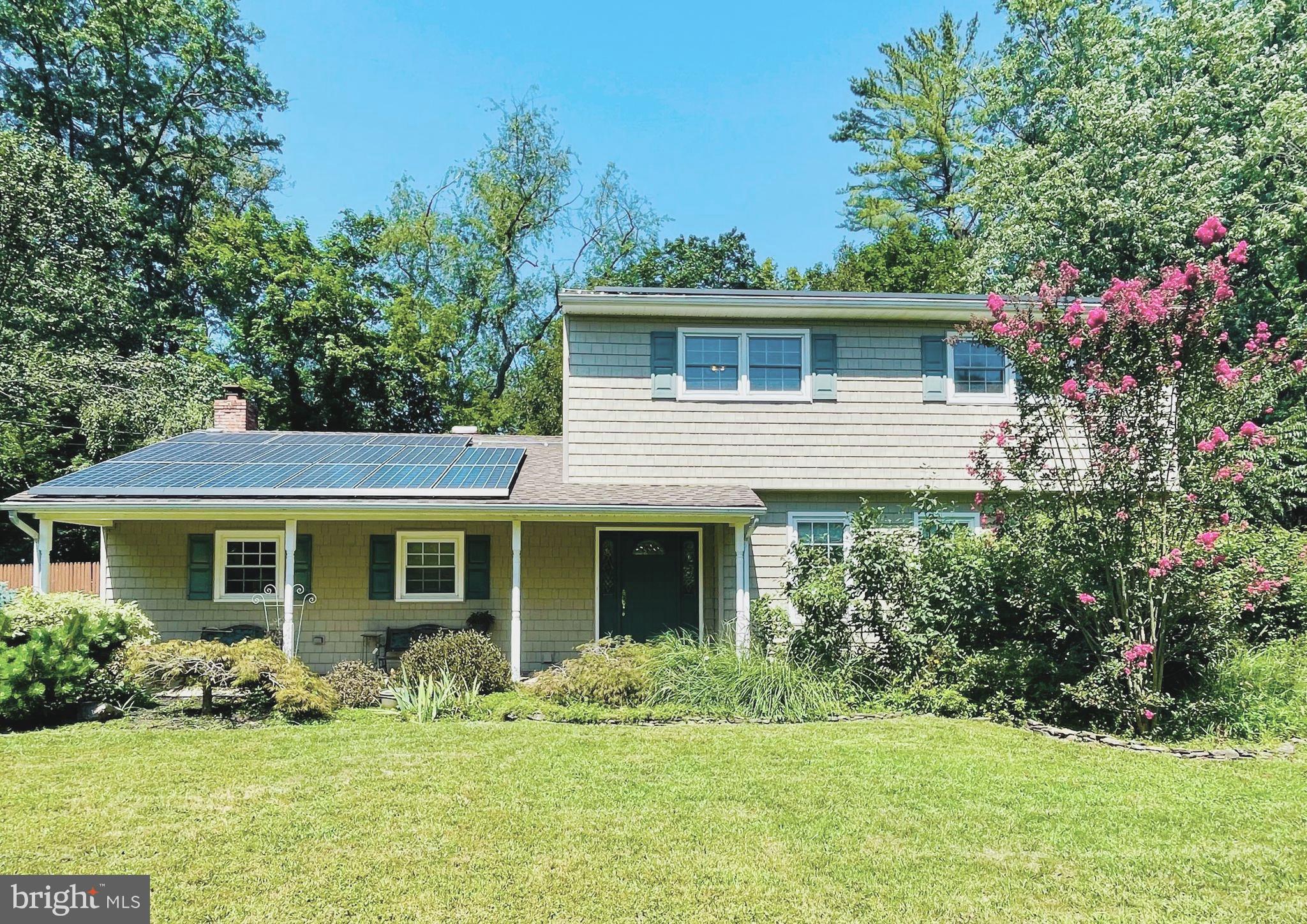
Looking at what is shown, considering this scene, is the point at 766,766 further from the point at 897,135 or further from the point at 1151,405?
the point at 897,135

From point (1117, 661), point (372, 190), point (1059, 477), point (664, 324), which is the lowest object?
point (1117, 661)

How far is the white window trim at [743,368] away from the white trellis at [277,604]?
6.25 m

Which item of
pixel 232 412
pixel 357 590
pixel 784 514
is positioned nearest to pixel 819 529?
pixel 784 514

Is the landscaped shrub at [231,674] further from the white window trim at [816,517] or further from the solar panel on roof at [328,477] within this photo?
the white window trim at [816,517]

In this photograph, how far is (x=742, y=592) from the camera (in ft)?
34.9

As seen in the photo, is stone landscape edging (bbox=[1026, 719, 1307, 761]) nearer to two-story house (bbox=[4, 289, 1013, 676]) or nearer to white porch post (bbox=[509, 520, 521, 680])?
two-story house (bbox=[4, 289, 1013, 676])

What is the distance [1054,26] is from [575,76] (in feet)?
47.5

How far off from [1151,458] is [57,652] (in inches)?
444

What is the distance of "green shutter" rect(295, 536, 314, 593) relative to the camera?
38.9 ft

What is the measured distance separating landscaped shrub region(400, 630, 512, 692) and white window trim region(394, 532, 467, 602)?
6.11 ft

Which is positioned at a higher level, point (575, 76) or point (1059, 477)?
point (575, 76)

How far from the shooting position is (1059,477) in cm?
860

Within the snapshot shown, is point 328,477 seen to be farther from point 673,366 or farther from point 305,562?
point 673,366

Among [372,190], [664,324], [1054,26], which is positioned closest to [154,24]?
[372,190]
